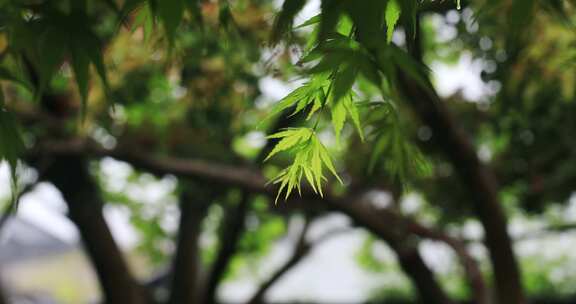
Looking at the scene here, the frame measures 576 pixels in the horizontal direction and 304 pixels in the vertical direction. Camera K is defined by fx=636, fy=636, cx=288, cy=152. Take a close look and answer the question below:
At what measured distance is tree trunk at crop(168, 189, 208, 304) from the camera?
5.28 meters

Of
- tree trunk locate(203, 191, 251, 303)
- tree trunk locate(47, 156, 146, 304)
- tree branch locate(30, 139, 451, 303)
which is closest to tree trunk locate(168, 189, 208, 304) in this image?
tree trunk locate(203, 191, 251, 303)

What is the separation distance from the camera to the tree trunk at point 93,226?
414 cm

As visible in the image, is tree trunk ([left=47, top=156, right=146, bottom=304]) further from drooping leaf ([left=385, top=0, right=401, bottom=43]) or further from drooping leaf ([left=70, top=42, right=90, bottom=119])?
drooping leaf ([left=385, top=0, right=401, bottom=43])

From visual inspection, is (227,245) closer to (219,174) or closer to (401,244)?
(219,174)

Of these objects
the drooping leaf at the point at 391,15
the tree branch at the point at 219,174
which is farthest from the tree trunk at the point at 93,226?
the drooping leaf at the point at 391,15

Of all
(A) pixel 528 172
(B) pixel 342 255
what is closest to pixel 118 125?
(A) pixel 528 172

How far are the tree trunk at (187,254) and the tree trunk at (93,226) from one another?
1.05 meters

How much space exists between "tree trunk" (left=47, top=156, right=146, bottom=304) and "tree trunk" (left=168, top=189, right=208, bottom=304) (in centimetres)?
105

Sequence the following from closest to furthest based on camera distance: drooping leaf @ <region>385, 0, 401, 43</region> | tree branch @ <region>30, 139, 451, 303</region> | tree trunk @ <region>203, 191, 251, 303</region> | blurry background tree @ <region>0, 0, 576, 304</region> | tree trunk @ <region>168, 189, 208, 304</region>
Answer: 1. drooping leaf @ <region>385, 0, 401, 43</region>
2. blurry background tree @ <region>0, 0, 576, 304</region>
3. tree branch @ <region>30, 139, 451, 303</region>
4. tree trunk @ <region>203, 191, 251, 303</region>
5. tree trunk @ <region>168, 189, 208, 304</region>

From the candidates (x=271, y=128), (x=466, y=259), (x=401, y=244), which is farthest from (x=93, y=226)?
(x=466, y=259)

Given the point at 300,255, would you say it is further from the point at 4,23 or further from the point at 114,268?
the point at 4,23

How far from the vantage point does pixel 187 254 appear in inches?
216

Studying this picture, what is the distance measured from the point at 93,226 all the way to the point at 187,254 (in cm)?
145

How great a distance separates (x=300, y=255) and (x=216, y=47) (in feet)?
7.27
